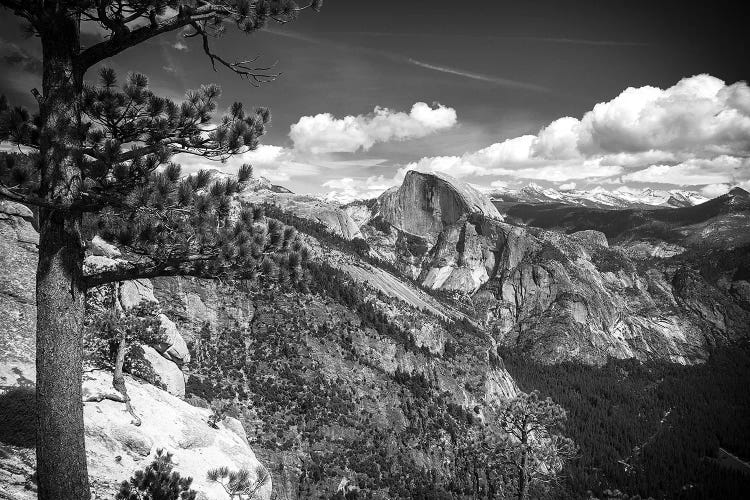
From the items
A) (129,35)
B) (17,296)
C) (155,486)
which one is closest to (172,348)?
(17,296)

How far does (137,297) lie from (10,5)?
36657 mm

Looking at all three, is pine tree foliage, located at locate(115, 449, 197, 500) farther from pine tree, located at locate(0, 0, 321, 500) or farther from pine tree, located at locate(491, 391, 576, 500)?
pine tree, located at locate(491, 391, 576, 500)

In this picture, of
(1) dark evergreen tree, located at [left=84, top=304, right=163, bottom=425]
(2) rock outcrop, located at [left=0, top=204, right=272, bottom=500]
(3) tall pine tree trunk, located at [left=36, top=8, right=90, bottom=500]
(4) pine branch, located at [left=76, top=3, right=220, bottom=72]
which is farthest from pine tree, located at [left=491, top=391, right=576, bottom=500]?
(4) pine branch, located at [left=76, top=3, right=220, bottom=72]

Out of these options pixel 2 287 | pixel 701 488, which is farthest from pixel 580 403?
pixel 2 287

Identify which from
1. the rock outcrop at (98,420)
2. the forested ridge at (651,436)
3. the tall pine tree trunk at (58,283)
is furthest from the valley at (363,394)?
the tall pine tree trunk at (58,283)

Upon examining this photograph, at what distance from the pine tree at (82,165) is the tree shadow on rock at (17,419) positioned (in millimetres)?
6537

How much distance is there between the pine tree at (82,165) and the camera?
682 cm

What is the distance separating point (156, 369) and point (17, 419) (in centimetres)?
1705

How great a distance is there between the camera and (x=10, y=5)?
6695 mm

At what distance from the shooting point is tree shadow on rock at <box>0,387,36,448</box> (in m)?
11.2

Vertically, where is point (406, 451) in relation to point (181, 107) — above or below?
below

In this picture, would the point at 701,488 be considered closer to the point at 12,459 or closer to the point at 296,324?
the point at 296,324

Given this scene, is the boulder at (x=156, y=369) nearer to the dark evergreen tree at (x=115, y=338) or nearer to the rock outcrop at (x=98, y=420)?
the rock outcrop at (x=98, y=420)

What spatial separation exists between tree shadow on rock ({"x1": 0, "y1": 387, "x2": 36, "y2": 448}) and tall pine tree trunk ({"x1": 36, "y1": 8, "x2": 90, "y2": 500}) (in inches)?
258
